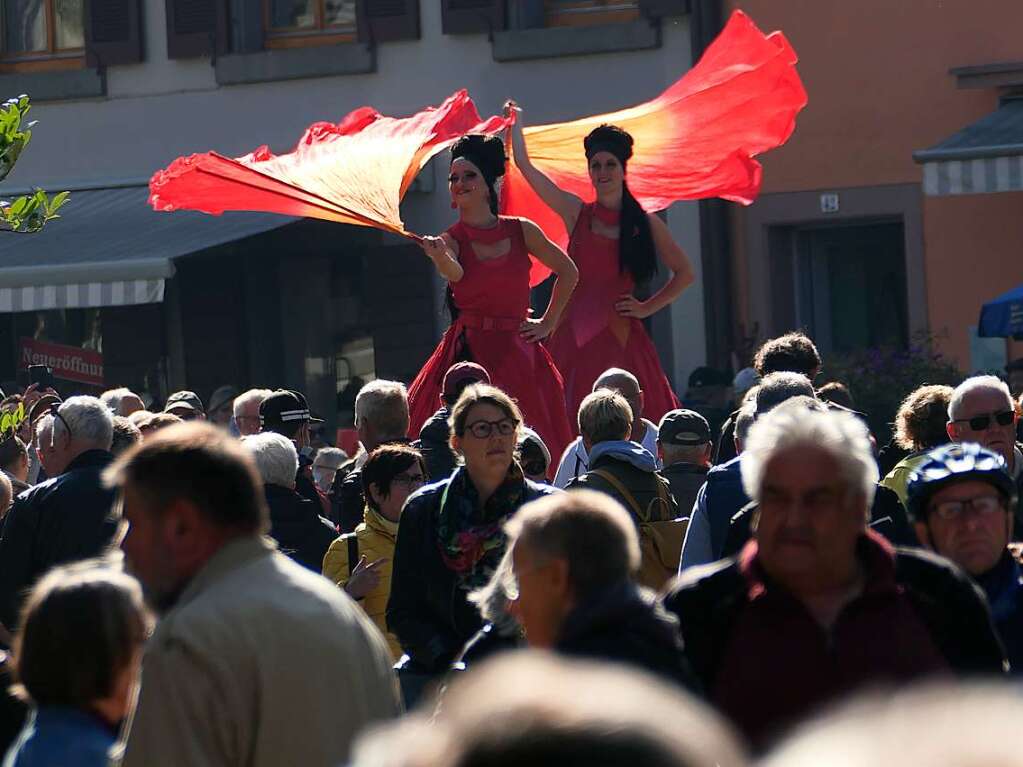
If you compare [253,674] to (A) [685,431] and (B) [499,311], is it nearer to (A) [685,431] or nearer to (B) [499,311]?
(A) [685,431]

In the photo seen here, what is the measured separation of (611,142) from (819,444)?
6.02 meters

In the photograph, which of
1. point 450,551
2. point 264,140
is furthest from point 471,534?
point 264,140

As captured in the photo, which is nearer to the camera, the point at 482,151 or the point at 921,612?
the point at 921,612

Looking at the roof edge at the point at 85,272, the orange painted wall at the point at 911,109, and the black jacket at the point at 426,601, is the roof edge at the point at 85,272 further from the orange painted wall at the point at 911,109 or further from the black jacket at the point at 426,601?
the black jacket at the point at 426,601

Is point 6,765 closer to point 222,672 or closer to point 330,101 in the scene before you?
point 222,672

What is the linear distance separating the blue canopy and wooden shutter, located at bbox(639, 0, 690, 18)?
14.6ft

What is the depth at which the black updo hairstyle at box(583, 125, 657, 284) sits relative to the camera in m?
9.37

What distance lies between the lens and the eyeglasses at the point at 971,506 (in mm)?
4055

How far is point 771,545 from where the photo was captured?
3.42m

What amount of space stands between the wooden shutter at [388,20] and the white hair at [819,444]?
50.7 ft

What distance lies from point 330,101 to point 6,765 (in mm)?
16072

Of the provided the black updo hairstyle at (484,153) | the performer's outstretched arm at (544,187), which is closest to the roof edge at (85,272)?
the performer's outstretched arm at (544,187)

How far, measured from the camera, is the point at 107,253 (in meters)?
17.4

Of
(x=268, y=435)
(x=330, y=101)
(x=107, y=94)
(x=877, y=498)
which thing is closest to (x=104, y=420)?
(x=268, y=435)
